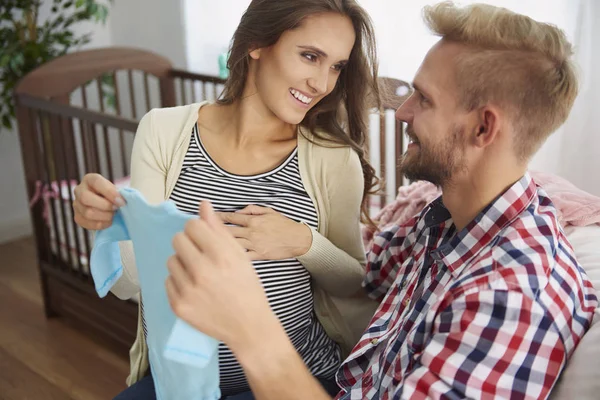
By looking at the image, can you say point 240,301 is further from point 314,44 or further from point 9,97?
point 9,97

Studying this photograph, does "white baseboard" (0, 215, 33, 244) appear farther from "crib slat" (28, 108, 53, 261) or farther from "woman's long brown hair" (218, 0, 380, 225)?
"woman's long brown hair" (218, 0, 380, 225)

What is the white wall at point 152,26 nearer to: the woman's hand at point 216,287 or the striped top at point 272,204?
the striped top at point 272,204

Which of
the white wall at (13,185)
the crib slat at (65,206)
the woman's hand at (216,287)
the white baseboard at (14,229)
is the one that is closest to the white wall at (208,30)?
the white wall at (13,185)

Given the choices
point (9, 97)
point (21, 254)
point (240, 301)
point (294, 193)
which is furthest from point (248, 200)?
point (21, 254)

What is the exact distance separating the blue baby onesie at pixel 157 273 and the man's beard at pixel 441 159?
373 mm

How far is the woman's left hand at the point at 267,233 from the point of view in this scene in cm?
123

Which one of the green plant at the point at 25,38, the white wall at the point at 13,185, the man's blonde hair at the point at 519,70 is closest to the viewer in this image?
the man's blonde hair at the point at 519,70

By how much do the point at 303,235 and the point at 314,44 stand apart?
37 centimetres

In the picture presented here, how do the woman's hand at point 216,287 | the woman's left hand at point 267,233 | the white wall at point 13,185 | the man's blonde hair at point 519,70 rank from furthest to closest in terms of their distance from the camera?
the white wall at point 13,185 < the woman's left hand at point 267,233 < the man's blonde hair at point 519,70 < the woman's hand at point 216,287

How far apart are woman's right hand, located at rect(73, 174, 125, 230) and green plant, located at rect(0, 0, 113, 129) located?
6.03ft

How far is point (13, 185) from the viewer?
Result: 126 inches

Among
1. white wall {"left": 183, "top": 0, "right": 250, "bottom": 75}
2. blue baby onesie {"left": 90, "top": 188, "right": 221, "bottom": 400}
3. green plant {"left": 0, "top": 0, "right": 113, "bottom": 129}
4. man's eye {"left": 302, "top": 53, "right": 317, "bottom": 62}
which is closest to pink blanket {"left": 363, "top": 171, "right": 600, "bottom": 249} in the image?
man's eye {"left": 302, "top": 53, "right": 317, "bottom": 62}

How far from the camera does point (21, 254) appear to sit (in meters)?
3.09

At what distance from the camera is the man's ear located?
0.94m
